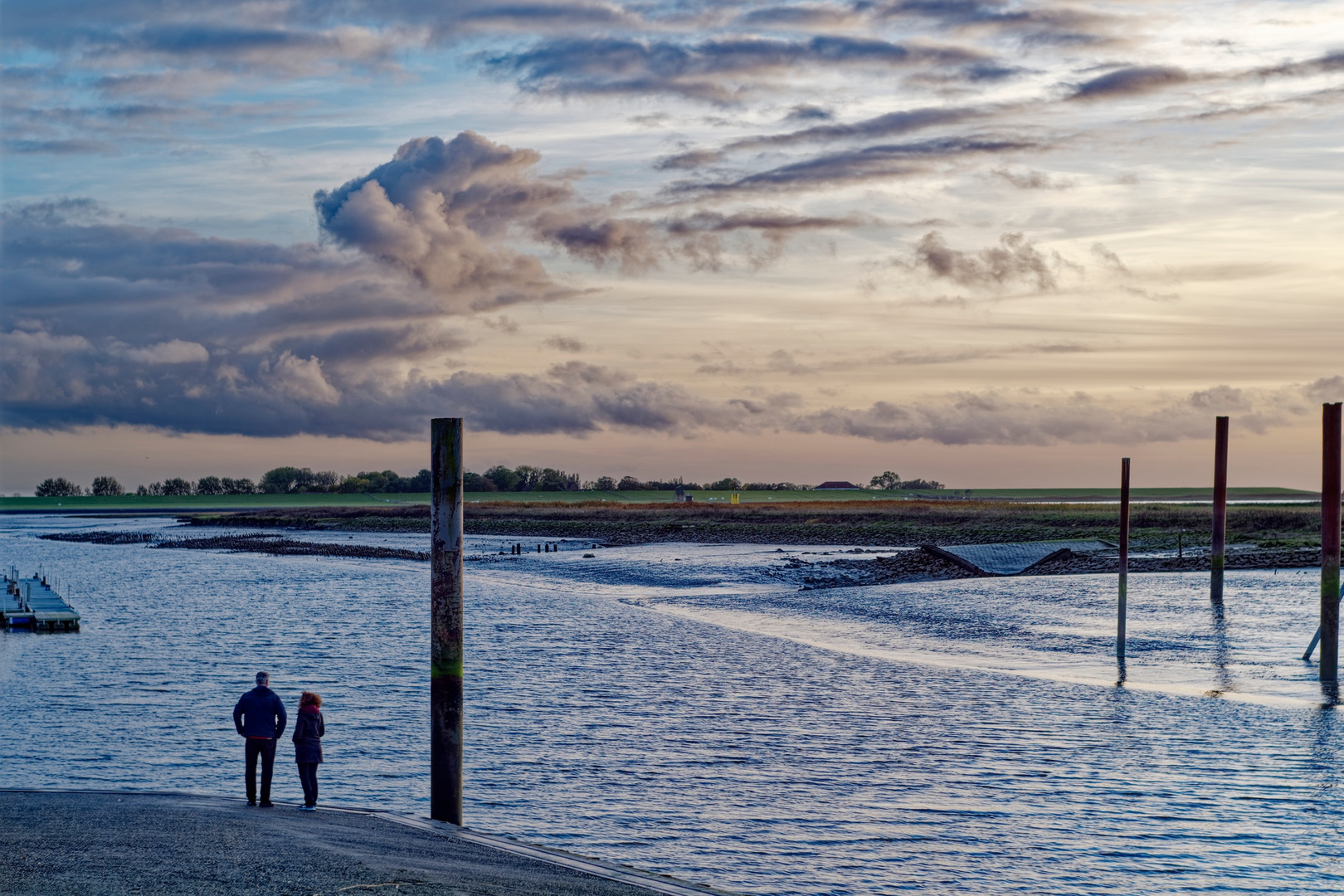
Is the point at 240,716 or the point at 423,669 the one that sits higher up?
the point at 240,716

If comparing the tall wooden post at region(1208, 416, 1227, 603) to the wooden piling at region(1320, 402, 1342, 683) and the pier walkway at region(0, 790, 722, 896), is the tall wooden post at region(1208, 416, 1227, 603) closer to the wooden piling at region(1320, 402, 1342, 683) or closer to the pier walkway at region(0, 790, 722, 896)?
the wooden piling at region(1320, 402, 1342, 683)

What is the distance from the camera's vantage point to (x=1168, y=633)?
33.8 meters

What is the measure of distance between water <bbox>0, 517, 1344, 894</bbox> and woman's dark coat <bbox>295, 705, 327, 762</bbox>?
179 cm

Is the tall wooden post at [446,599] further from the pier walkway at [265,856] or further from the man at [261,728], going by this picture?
the man at [261,728]

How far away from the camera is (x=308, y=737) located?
15281 millimetres

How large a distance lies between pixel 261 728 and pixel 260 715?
200 mm

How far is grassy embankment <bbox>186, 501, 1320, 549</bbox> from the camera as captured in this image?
74562mm

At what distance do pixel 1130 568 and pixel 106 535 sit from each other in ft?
373

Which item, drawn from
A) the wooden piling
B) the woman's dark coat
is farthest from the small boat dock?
the wooden piling

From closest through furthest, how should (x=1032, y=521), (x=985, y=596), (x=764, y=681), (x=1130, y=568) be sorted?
(x=764, y=681) → (x=985, y=596) → (x=1130, y=568) → (x=1032, y=521)

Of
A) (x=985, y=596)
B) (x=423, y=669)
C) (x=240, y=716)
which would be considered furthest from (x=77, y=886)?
(x=985, y=596)

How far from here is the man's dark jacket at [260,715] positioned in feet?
50.6

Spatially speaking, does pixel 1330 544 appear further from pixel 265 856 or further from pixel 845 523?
pixel 845 523

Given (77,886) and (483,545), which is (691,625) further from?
(483,545)
